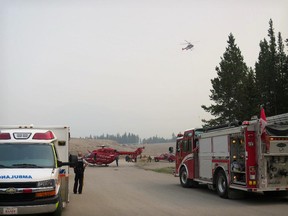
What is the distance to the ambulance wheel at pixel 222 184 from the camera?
1541 cm

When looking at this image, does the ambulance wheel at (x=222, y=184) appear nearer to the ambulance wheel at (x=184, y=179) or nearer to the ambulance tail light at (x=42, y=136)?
the ambulance wheel at (x=184, y=179)

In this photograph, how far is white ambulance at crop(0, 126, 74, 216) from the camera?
9.42m

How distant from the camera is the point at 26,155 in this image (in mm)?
10766

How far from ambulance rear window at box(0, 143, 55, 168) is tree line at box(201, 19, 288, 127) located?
Result: 39360 mm

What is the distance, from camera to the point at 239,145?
49.9ft

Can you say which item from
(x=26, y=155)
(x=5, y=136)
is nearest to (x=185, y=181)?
(x=26, y=155)

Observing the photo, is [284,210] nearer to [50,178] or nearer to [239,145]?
[239,145]

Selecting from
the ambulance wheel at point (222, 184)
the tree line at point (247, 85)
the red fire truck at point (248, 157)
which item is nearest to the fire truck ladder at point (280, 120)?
the red fire truck at point (248, 157)

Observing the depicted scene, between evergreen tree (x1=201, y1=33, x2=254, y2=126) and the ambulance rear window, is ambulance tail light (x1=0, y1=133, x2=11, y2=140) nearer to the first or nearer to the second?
the ambulance rear window

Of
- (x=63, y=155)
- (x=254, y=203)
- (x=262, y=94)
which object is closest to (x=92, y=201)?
(x=63, y=155)

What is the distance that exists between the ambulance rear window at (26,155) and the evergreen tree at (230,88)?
39.5m

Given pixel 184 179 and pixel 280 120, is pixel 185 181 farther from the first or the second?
pixel 280 120

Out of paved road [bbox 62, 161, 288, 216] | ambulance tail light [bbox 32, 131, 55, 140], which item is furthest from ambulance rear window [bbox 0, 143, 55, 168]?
paved road [bbox 62, 161, 288, 216]

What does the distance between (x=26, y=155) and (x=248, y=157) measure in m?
7.57
